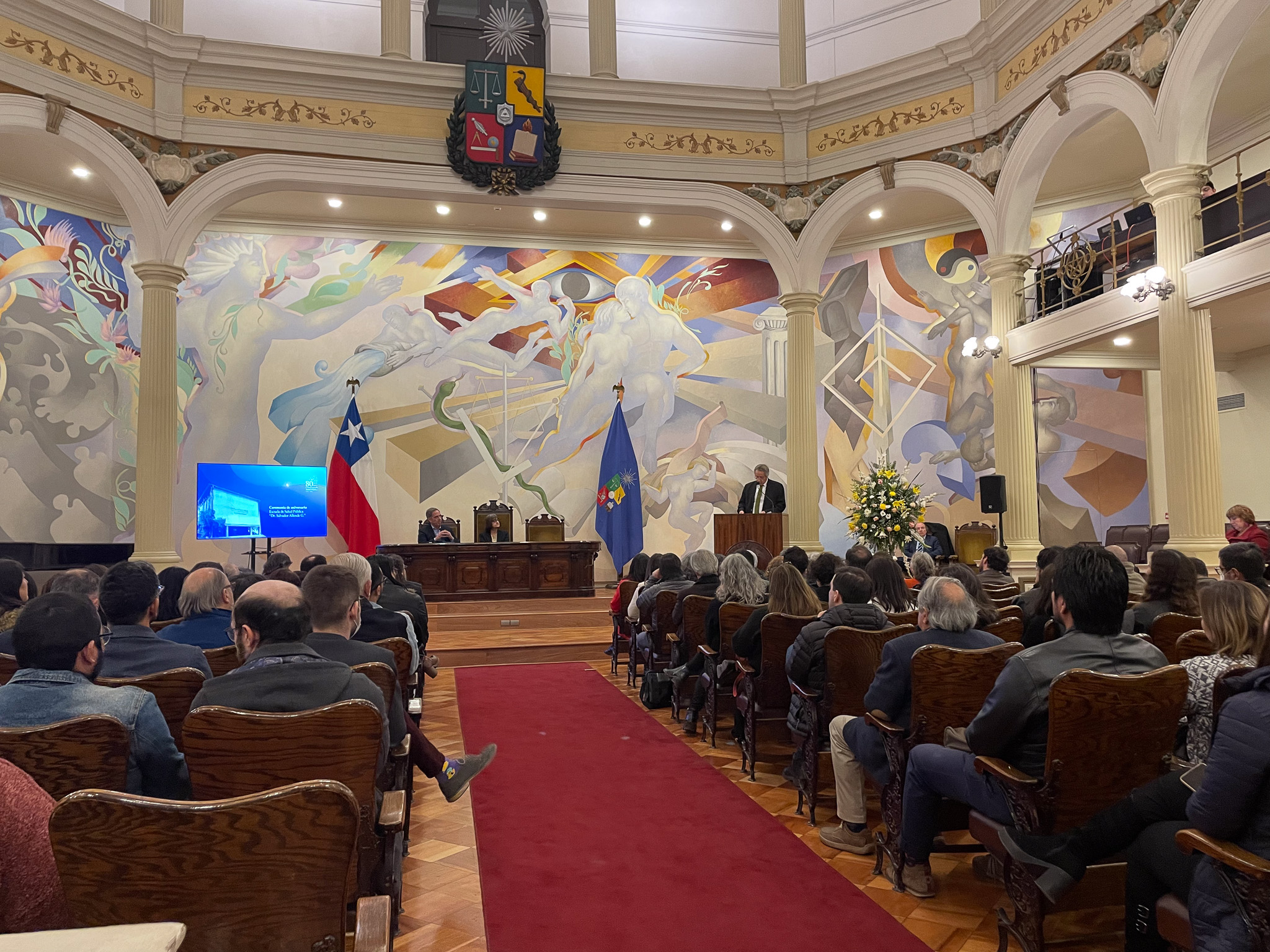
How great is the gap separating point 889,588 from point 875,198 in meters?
7.39

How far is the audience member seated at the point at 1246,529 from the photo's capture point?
6848mm

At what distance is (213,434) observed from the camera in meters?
12.1

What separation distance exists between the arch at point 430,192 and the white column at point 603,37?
4.74ft

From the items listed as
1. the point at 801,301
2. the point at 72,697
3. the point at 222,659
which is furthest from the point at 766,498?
the point at 72,697

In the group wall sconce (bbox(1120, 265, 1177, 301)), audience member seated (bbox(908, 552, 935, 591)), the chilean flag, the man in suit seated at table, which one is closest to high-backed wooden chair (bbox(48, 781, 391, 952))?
audience member seated (bbox(908, 552, 935, 591))

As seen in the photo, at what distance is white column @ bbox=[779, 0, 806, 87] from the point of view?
10883mm

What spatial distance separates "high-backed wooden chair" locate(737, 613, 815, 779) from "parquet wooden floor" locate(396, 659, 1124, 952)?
294mm

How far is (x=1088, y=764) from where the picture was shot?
2.38m

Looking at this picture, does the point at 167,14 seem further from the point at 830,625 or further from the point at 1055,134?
the point at 830,625

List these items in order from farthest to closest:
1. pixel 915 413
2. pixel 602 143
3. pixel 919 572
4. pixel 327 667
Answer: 1. pixel 915 413
2. pixel 602 143
3. pixel 919 572
4. pixel 327 667

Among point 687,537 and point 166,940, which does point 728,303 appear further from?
point 166,940

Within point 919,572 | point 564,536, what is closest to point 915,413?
point 564,536

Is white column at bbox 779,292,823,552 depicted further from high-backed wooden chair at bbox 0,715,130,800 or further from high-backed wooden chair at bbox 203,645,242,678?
high-backed wooden chair at bbox 0,715,130,800

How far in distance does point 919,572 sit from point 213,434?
32.8ft
